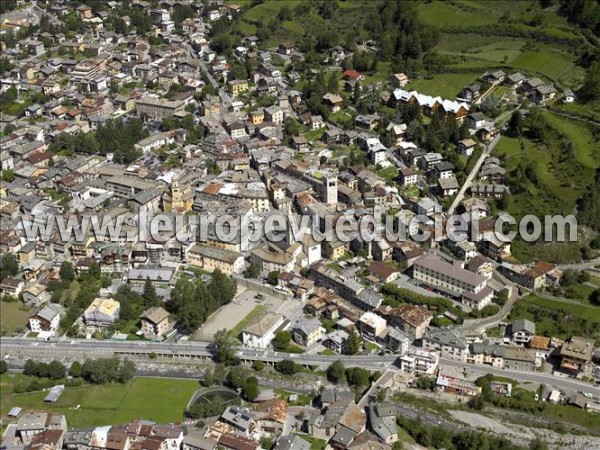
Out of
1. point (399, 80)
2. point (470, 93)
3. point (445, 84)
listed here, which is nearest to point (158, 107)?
point (399, 80)

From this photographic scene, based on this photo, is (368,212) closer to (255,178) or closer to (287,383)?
(255,178)

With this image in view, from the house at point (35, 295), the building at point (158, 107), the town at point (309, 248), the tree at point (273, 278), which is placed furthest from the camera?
the building at point (158, 107)

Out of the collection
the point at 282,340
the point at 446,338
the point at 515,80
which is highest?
the point at 515,80

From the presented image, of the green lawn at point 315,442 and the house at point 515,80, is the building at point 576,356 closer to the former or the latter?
the green lawn at point 315,442

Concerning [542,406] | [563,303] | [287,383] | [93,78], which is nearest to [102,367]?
[287,383]

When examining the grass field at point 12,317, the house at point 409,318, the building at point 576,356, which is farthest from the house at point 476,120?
the grass field at point 12,317

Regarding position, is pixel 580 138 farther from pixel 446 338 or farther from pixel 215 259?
pixel 215 259
